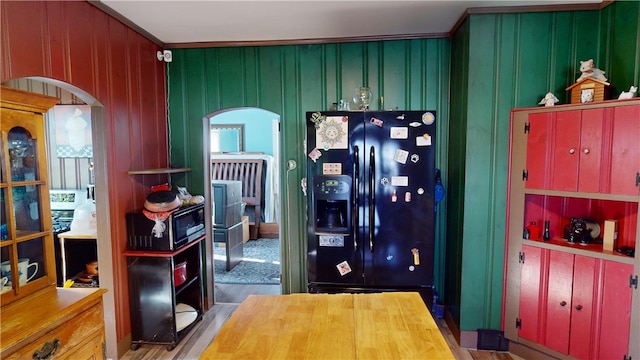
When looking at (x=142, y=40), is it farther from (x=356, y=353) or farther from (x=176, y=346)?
(x=356, y=353)

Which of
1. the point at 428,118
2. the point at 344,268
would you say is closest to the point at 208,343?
the point at 344,268

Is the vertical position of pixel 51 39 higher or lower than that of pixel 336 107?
higher

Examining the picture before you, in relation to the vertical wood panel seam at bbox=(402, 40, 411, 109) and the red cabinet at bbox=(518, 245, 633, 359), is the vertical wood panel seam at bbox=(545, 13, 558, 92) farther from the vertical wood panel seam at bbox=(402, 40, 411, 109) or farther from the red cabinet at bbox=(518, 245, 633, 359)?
the red cabinet at bbox=(518, 245, 633, 359)

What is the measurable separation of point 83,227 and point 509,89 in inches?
159

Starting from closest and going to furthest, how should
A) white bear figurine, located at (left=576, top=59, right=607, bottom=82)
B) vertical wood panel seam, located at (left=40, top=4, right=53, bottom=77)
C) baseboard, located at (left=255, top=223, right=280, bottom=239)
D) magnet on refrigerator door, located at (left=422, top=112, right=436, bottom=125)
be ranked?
1. vertical wood panel seam, located at (left=40, top=4, right=53, bottom=77)
2. white bear figurine, located at (left=576, top=59, right=607, bottom=82)
3. magnet on refrigerator door, located at (left=422, top=112, right=436, bottom=125)
4. baseboard, located at (left=255, top=223, right=280, bottom=239)

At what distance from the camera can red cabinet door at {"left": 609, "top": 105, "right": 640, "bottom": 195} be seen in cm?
208

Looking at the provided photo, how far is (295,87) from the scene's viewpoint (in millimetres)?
3412

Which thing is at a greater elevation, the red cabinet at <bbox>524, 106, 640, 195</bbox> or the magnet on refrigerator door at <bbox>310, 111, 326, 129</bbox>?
the magnet on refrigerator door at <bbox>310, 111, 326, 129</bbox>

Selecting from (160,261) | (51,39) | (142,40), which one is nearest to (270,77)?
(142,40)

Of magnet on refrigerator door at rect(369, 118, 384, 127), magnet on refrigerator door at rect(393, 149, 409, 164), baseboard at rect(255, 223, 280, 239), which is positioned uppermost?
magnet on refrigerator door at rect(369, 118, 384, 127)

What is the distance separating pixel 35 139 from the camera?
1646 millimetres

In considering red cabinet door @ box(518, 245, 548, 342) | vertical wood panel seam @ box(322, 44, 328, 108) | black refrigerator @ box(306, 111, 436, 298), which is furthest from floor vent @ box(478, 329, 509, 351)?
vertical wood panel seam @ box(322, 44, 328, 108)

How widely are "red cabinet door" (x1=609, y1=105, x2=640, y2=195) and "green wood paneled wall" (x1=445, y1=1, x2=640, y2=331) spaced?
2.01 ft

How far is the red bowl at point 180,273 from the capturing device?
2.92 m
